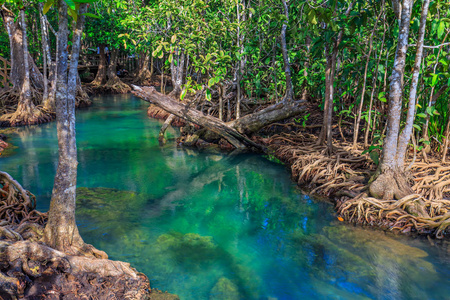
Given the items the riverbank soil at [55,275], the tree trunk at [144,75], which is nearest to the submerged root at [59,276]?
the riverbank soil at [55,275]

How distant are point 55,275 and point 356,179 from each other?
508cm

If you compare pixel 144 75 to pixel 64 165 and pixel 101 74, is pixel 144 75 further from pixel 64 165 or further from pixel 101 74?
pixel 64 165

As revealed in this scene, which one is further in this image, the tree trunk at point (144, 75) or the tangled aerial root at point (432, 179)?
the tree trunk at point (144, 75)

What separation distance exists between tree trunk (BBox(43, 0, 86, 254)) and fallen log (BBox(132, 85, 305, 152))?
17.8 ft

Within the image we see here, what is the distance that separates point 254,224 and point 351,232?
56.1 inches

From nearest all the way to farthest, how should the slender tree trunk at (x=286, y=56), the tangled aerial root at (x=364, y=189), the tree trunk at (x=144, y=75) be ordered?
1. the tangled aerial root at (x=364, y=189)
2. the slender tree trunk at (x=286, y=56)
3. the tree trunk at (x=144, y=75)

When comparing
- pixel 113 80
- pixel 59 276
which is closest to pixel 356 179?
pixel 59 276

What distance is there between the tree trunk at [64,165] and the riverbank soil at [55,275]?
257mm

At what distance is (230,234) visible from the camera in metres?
5.58

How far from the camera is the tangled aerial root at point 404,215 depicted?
527 cm

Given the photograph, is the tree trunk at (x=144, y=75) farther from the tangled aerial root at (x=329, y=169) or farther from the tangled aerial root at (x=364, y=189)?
the tangled aerial root at (x=364, y=189)

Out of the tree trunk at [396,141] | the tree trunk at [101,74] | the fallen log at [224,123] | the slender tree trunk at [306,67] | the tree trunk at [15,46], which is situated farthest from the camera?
the tree trunk at [101,74]

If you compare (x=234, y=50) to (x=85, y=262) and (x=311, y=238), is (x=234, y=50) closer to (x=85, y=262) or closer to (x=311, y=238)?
(x=311, y=238)

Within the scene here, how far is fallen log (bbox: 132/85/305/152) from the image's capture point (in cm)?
944
